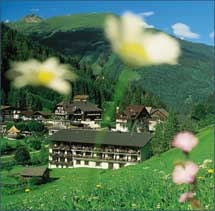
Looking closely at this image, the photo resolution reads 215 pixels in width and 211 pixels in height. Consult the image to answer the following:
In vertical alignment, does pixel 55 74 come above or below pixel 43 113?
below

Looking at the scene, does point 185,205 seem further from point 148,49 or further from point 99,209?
point 148,49

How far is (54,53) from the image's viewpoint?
8.83ft

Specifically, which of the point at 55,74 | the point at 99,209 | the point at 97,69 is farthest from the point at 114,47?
the point at 99,209

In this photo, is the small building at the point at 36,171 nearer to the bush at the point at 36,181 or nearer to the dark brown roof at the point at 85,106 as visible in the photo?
the bush at the point at 36,181

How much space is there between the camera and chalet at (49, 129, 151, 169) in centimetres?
285

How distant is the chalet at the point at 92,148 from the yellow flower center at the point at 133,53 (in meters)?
1.76

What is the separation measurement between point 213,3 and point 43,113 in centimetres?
170

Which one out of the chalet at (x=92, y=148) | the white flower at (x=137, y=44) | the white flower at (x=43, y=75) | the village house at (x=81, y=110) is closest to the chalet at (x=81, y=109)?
the village house at (x=81, y=110)

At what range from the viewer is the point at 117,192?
2521mm

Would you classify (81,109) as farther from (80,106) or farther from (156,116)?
(156,116)

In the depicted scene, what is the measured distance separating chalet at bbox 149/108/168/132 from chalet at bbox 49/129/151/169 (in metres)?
0.11

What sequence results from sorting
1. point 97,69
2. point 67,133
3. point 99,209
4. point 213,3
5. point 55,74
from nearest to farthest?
point 55,74, point 97,69, point 213,3, point 99,209, point 67,133

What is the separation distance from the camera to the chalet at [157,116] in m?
2.94

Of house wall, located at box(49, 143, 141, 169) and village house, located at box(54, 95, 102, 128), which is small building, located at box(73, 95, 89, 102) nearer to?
village house, located at box(54, 95, 102, 128)
